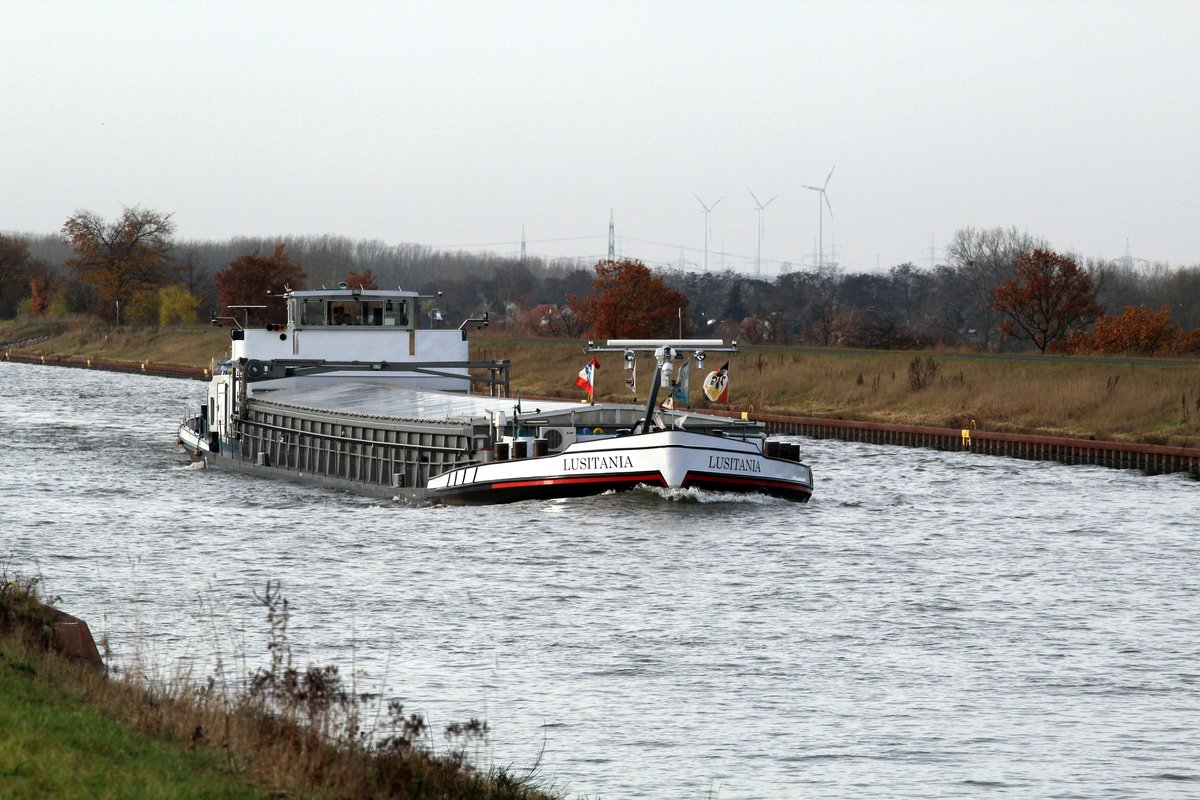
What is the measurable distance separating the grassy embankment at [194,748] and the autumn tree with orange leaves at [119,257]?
144m

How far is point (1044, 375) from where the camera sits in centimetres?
5703

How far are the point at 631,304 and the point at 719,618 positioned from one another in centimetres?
7544

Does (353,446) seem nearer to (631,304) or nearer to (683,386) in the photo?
(683,386)

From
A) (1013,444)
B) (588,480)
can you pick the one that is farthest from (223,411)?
(1013,444)

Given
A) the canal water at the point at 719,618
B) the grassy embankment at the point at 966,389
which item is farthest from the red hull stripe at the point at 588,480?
the grassy embankment at the point at 966,389

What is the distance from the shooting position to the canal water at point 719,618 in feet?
50.2

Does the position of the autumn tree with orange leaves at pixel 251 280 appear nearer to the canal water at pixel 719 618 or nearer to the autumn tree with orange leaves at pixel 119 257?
the autumn tree with orange leaves at pixel 119 257

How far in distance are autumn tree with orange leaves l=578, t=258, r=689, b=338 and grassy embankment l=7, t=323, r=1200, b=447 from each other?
11.5 meters

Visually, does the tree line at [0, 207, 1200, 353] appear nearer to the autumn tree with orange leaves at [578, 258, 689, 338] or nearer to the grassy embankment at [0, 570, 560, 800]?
the autumn tree with orange leaves at [578, 258, 689, 338]

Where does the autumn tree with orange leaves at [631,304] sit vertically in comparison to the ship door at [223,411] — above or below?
above

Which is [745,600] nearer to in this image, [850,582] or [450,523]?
[850,582]

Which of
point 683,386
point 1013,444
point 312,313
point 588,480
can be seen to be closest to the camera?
point 683,386

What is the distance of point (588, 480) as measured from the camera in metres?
31.3

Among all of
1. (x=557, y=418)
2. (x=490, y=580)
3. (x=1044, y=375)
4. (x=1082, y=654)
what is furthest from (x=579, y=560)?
(x=1044, y=375)
